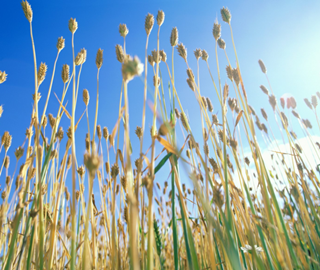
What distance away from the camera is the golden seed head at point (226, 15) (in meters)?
1.12

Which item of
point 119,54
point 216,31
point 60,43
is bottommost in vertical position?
point 119,54

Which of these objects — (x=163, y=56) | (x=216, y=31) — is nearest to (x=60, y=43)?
(x=163, y=56)

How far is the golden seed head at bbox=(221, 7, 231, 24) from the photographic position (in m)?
1.12

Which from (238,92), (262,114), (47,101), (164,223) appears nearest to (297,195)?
(238,92)

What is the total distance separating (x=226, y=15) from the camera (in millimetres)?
1131

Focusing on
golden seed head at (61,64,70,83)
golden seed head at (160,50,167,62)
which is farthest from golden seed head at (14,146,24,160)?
golden seed head at (160,50,167,62)

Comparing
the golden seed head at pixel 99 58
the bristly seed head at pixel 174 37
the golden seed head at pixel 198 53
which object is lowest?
the golden seed head at pixel 99 58

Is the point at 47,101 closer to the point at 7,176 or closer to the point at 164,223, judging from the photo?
the point at 7,176

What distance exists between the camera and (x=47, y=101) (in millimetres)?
782

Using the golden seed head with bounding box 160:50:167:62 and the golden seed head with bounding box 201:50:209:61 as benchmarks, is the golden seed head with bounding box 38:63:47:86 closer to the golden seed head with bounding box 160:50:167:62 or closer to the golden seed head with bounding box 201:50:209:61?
the golden seed head with bounding box 160:50:167:62

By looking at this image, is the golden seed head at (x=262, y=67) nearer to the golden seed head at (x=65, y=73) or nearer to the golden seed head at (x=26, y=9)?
the golden seed head at (x=65, y=73)

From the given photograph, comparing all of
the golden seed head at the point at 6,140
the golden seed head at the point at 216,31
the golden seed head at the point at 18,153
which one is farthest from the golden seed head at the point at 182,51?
the golden seed head at the point at 6,140

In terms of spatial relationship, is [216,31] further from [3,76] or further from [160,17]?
[3,76]

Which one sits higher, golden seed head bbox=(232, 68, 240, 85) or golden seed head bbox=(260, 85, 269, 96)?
golden seed head bbox=(260, 85, 269, 96)
